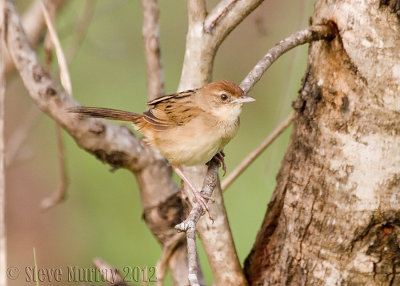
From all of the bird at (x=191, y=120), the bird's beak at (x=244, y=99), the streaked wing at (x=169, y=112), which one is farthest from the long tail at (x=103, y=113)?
the bird's beak at (x=244, y=99)

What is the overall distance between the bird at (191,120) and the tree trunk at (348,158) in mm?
485

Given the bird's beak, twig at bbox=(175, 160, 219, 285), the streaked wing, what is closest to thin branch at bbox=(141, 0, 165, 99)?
the streaked wing

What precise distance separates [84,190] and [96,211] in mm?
249

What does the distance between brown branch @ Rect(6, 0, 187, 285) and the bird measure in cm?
7

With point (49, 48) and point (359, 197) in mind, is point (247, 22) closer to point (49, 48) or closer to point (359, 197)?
point (49, 48)

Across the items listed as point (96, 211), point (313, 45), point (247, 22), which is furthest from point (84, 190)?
point (313, 45)

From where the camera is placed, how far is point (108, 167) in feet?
20.8

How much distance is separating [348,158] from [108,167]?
3.89m

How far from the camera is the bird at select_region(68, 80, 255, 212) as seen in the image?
3.29m

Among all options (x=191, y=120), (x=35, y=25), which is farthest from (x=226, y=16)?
(x=35, y=25)

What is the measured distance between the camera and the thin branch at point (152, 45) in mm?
3652

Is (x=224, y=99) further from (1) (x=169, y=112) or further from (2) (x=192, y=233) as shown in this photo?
(2) (x=192, y=233)

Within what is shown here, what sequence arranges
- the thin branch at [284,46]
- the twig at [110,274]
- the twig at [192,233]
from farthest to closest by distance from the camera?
the twig at [110,274] → the thin branch at [284,46] → the twig at [192,233]

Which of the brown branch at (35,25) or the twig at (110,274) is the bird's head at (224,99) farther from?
the brown branch at (35,25)
